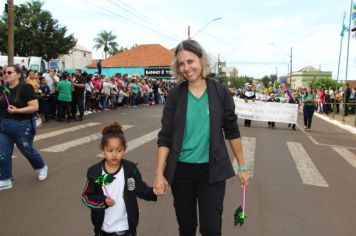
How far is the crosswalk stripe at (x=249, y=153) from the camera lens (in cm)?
866

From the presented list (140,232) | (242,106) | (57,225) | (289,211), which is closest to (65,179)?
(57,225)

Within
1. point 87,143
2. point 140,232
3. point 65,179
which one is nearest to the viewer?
point 140,232

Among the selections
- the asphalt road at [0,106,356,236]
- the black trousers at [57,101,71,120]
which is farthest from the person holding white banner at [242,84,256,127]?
the black trousers at [57,101,71,120]

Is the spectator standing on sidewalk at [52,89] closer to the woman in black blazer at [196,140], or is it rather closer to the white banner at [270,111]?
the white banner at [270,111]

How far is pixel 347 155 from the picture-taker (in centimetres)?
1134

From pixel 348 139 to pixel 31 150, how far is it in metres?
12.1

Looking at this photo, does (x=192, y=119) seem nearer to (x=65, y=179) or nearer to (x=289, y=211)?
(x=289, y=211)

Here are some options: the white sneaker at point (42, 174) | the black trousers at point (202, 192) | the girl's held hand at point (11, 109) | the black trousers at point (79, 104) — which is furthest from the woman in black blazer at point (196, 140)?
the black trousers at point (79, 104)

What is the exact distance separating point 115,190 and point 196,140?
2.30 feet

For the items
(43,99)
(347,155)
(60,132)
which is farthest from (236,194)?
(43,99)

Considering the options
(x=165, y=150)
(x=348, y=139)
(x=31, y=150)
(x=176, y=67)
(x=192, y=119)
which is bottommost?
(x=348, y=139)

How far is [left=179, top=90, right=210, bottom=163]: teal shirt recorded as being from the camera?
3.20 m

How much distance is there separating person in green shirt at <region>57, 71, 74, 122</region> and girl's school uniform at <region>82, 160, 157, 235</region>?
40.6 feet

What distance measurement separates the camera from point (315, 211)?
5801 mm
